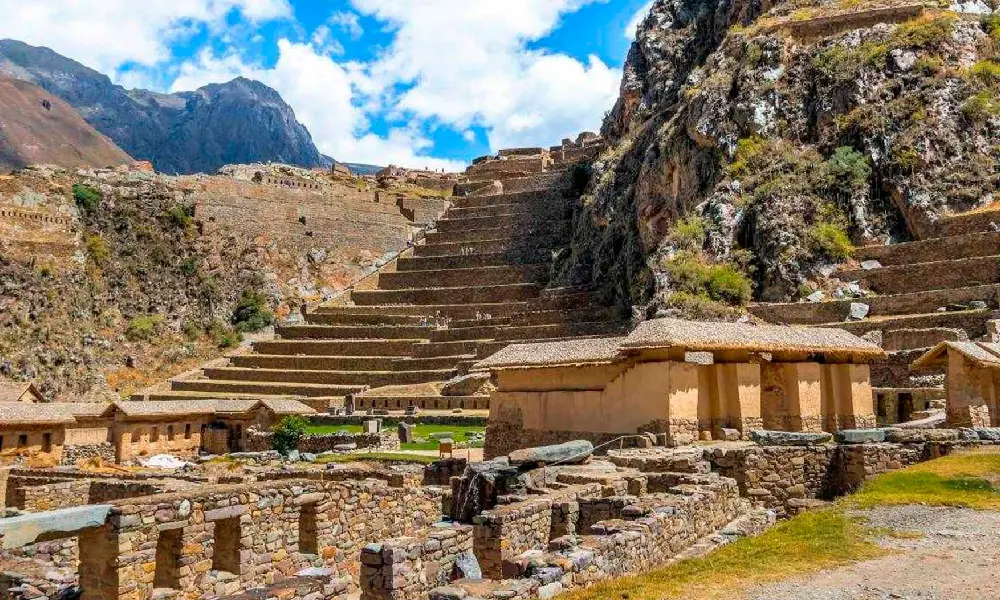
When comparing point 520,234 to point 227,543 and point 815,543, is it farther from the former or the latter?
point 815,543

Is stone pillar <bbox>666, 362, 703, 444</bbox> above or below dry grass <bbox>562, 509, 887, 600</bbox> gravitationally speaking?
above

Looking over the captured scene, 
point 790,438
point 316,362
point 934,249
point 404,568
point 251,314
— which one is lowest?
point 404,568

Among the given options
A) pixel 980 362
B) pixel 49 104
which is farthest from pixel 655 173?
pixel 49 104

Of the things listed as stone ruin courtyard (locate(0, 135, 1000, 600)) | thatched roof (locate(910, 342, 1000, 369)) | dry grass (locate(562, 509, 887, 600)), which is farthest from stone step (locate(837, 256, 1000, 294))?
dry grass (locate(562, 509, 887, 600))

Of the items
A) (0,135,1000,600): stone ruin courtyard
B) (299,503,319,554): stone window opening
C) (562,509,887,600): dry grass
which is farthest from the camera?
(299,503,319,554): stone window opening

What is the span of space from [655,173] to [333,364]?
24712mm

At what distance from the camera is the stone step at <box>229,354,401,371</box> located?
55.4 m

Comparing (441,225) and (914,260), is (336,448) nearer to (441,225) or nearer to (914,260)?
(914,260)

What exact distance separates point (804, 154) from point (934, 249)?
1174cm

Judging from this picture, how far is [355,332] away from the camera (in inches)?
2424

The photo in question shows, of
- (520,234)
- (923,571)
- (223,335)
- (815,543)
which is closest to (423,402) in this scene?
(223,335)

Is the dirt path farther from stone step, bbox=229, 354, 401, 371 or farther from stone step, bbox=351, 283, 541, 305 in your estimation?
stone step, bbox=351, 283, 541, 305

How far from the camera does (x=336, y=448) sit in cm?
3005

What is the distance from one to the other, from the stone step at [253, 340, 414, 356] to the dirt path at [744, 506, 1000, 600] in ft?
161
